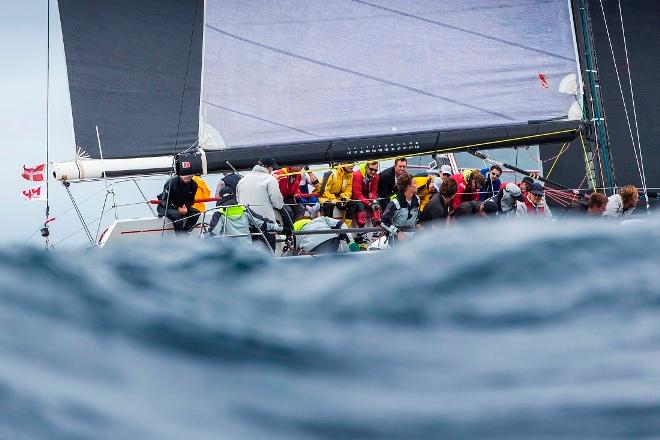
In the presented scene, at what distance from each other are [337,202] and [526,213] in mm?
1219

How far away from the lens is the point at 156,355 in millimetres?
3078

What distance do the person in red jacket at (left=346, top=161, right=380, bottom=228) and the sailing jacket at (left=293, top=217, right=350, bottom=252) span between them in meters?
0.47

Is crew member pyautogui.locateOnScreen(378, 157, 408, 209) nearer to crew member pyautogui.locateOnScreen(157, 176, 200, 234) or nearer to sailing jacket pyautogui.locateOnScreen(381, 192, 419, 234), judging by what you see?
sailing jacket pyautogui.locateOnScreen(381, 192, 419, 234)

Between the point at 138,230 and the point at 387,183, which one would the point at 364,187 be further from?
the point at 138,230

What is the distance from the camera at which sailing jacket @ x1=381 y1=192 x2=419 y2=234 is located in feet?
22.4

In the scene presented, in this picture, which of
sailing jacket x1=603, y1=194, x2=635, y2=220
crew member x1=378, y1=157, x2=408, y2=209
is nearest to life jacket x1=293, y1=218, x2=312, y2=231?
crew member x1=378, y1=157, x2=408, y2=209

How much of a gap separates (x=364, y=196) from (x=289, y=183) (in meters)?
0.48

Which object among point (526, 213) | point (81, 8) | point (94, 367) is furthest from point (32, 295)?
point (81, 8)

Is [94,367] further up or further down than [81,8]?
further down

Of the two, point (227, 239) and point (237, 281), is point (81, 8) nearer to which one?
point (227, 239)

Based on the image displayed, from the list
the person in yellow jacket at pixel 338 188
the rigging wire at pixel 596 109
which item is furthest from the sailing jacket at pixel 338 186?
the rigging wire at pixel 596 109

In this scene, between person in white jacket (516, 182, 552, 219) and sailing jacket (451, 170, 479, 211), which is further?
sailing jacket (451, 170, 479, 211)

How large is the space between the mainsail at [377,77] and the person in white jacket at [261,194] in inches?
26.0

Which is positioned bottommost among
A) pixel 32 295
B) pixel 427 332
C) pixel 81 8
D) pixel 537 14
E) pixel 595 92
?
pixel 427 332
